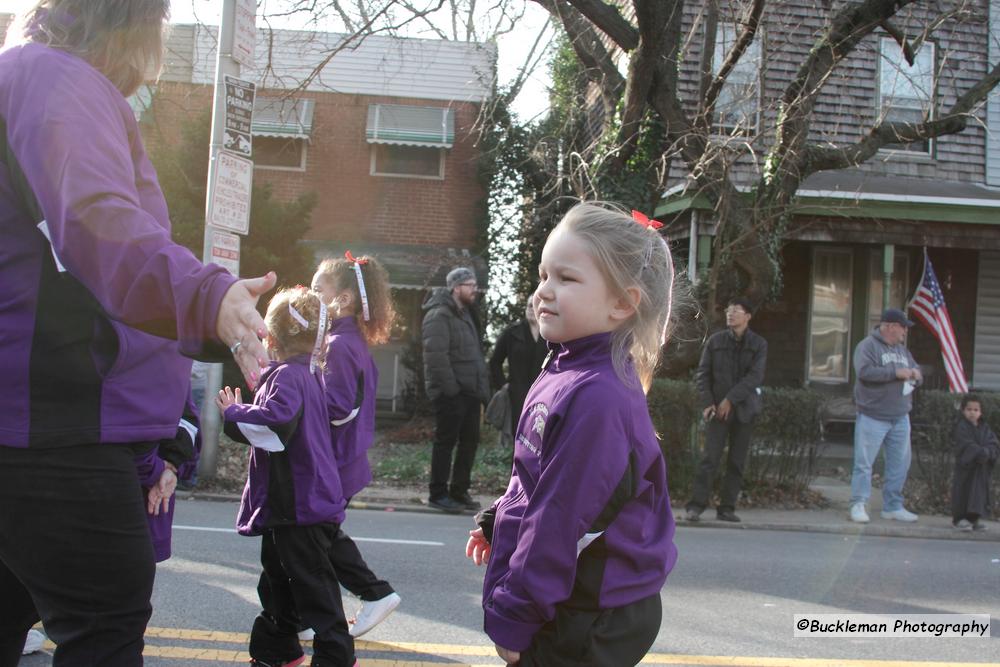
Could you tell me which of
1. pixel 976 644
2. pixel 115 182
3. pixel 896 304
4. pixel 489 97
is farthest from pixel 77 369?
pixel 896 304

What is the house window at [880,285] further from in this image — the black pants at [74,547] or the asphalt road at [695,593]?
the black pants at [74,547]

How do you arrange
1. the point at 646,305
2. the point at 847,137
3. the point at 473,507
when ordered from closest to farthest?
the point at 646,305 → the point at 473,507 → the point at 847,137

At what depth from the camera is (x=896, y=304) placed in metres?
14.8

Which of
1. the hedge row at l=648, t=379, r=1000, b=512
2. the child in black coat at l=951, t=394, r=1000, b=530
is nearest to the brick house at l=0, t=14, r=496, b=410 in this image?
the hedge row at l=648, t=379, r=1000, b=512

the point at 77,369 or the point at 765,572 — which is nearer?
the point at 77,369

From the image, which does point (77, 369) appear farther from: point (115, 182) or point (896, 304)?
point (896, 304)

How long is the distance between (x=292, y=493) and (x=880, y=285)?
1295 centimetres

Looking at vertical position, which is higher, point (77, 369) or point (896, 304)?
point (896, 304)

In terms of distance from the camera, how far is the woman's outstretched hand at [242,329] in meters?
1.62

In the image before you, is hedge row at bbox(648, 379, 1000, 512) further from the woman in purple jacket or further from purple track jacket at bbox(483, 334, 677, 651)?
the woman in purple jacket

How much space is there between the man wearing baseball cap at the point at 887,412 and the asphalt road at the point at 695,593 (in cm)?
90

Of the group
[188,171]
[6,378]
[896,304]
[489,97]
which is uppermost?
[489,97]

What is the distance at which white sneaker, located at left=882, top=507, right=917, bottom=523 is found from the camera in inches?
347

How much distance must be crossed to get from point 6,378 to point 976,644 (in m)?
4.86
